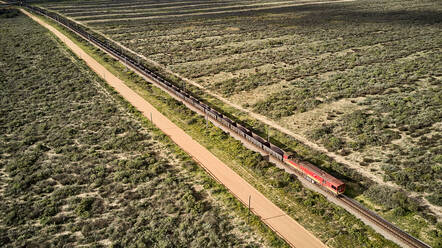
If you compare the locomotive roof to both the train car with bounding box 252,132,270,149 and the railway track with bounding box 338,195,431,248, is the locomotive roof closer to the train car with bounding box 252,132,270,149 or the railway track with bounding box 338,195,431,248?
the railway track with bounding box 338,195,431,248

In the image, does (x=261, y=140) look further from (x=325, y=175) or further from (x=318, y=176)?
(x=325, y=175)

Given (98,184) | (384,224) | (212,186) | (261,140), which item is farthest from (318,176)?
(98,184)

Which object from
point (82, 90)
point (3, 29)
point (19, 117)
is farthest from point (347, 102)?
point (3, 29)

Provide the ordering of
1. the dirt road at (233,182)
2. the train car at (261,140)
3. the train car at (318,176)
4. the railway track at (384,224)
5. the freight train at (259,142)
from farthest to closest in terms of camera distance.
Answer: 1. the train car at (261,140)
2. the freight train at (259,142)
3. the train car at (318,176)
4. the dirt road at (233,182)
5. the railway track at (384,224)

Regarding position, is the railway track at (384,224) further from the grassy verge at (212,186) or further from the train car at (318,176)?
the grassy verge at (212,186)

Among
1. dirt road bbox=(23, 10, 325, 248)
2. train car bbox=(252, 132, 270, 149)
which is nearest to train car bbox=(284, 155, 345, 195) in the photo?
train car bbox=(252, 132, 270, 149)

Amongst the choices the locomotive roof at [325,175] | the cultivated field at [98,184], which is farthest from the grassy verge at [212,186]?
the locomotive roof at [325,175]
